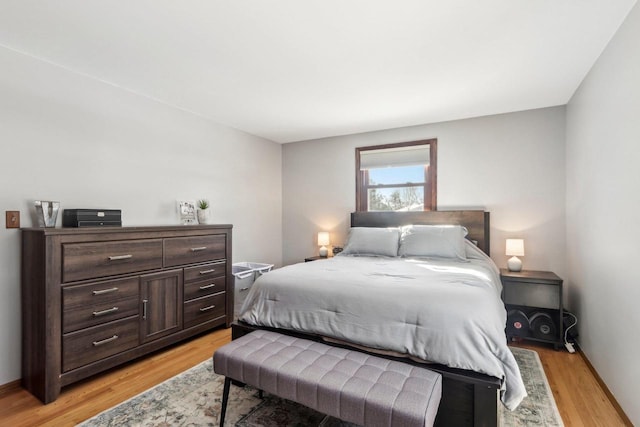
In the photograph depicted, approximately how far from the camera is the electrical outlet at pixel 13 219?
220 cm

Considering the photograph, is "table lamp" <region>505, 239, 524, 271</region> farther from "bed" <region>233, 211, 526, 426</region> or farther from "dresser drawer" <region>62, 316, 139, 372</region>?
"dresser drawer" <region>62, 316, 139, 372</region>

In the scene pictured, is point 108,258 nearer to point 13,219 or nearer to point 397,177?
point 13,219

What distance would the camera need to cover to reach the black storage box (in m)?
2.37

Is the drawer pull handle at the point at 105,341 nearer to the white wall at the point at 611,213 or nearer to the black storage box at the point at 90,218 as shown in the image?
the black storage box at the point at 90,218

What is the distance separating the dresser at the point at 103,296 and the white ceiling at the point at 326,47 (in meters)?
1.29

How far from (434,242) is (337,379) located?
7.12 ft

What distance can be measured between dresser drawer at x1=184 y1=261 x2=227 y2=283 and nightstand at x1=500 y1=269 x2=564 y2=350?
2.86 meters

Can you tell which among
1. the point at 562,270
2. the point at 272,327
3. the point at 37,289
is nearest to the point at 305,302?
the point at 272,327

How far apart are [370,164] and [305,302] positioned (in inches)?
108

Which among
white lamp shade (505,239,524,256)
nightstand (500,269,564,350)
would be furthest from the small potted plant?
white lamp shade (505,239,524,256)

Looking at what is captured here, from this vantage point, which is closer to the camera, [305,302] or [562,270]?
[305,302]

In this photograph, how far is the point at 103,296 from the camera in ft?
7.73

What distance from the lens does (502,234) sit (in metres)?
3.58

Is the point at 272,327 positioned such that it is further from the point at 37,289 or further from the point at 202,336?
the point at 37,289
